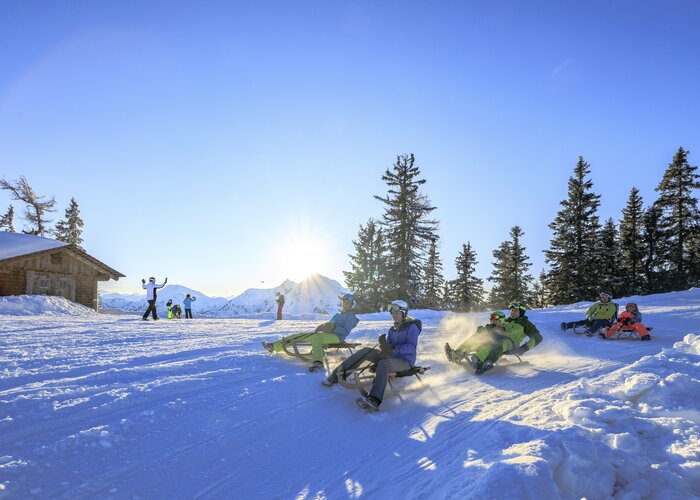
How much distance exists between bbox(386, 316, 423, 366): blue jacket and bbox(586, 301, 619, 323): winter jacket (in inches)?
364

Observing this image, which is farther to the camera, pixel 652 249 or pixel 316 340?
pixel 652 249

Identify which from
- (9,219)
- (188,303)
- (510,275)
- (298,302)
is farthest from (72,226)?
(298,302)

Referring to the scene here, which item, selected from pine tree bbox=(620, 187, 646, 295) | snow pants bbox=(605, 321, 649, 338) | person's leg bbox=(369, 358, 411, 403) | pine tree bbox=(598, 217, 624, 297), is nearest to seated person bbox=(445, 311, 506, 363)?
person's leg bbox=(369, 358, 411, 403)

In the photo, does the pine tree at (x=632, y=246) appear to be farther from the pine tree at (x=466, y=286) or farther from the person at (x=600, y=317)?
the person at (x=600, y=317)

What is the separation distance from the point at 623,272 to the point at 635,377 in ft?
129

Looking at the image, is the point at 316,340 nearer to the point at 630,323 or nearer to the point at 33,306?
the point at 630,323

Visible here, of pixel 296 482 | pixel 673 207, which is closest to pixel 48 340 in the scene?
pixel 296 482

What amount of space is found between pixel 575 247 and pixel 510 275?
7804 millimetres

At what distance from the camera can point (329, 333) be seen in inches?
329

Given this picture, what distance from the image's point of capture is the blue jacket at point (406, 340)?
6723 mm

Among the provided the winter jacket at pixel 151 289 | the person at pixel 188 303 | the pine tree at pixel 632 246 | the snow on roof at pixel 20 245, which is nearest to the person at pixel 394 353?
the winter jacket at pixel 151 289

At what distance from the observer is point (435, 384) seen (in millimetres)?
7207

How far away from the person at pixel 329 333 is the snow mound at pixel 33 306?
53.6 feet

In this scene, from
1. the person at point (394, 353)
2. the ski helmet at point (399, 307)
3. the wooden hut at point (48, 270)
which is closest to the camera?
the person at point (394, 353)
